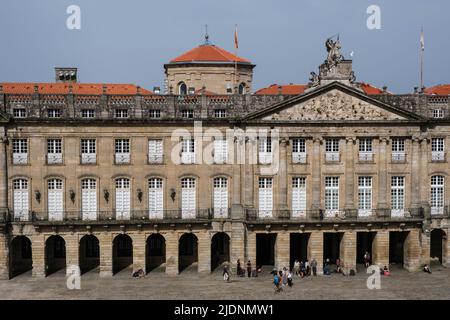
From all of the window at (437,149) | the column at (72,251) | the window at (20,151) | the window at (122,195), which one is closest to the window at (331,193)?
the window at (437,149)

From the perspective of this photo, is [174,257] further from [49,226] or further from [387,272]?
[387,272]

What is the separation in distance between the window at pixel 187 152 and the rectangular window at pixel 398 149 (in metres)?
15.3

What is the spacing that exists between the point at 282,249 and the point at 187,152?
1016 centimetres

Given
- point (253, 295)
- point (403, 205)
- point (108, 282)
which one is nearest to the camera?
point (253, 295)

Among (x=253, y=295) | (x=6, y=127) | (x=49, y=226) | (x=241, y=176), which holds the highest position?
(x=6, y=127)

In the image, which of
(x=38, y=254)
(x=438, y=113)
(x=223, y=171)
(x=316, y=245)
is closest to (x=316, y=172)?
(x=316, y=245)

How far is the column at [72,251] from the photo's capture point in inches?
2072

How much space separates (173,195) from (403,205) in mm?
17627

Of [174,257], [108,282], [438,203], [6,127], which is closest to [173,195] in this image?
[174,257]

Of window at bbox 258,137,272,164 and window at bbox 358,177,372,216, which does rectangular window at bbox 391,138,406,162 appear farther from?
window at bbox 258,137,272,164

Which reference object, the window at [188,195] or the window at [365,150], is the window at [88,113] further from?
the window at [365,150]

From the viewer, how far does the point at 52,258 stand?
5569 centimetres

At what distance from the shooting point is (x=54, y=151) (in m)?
53.0

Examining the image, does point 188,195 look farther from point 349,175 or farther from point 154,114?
point 349,175
